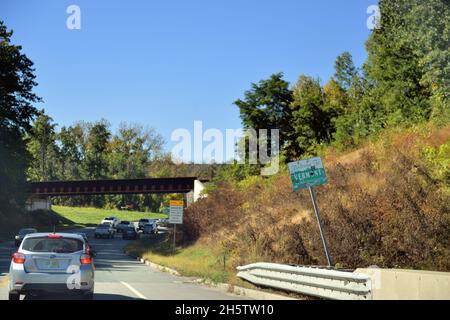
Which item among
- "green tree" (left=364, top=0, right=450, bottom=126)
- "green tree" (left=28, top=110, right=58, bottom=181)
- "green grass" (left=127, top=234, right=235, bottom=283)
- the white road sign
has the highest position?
"green tree" (left=28, top=110, right=58, bottom=181)

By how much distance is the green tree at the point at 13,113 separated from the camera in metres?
64.4

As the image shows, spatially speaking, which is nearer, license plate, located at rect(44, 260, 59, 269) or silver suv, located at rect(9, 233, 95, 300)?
silver suv, located at rect(9, 233, 95, 300)

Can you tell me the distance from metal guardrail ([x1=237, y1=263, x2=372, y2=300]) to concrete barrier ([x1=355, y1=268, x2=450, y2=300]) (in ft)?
0.87

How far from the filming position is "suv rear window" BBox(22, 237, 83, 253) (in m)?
13.0

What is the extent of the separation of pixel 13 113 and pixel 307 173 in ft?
194

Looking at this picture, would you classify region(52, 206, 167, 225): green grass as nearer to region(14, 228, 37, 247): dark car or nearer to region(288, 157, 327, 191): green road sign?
region(14, 228, 37, 247): dark car

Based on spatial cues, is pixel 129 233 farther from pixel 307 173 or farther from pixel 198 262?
pixel 307 173

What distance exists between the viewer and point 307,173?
14.4 metres

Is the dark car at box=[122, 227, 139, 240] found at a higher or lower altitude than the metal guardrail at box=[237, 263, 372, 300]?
higher

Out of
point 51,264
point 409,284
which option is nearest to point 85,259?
point 51,264

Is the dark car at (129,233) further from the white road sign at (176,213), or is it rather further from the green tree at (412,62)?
the green tree at (412,62)

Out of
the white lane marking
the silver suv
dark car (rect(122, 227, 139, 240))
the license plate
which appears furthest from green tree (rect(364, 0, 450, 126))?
dark car (rect(122, 227, 139, 240))

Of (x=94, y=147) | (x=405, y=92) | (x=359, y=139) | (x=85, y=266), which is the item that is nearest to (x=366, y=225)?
(x=85, y=266)

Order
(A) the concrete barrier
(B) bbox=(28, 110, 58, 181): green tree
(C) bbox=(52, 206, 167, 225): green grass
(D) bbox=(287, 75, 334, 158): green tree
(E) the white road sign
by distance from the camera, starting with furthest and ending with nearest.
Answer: (B) bbox=(28, 110, 58, 181): green tree
(C) bbox=(52, 206, 167, 225): green grass
(D) bbox=(287, 75, 334, 158): green tree
(E) the white road sign
(A) the concrete barrier
